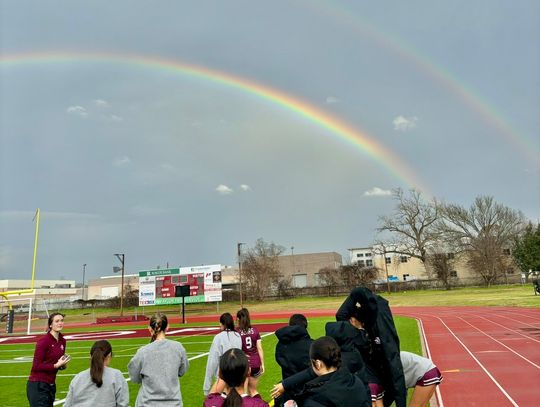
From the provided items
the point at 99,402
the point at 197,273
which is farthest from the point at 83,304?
the point at 99,402

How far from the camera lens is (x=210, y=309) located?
48.9 meters

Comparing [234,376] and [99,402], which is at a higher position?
[234,376]

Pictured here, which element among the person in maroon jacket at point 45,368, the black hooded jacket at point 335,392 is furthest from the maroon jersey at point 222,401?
the person in maroon jacket at point 45,368

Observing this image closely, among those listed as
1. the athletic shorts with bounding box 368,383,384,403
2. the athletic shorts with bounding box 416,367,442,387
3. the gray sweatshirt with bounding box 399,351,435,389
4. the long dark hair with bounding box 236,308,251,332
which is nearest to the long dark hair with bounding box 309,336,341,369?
the athletic shorts with bounding box 368,383,384,403

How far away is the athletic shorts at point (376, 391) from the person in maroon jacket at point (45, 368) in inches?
158

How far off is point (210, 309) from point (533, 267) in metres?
36.6

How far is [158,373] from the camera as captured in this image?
4.23m

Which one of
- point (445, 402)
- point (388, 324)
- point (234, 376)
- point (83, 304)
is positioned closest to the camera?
point (234, 376)

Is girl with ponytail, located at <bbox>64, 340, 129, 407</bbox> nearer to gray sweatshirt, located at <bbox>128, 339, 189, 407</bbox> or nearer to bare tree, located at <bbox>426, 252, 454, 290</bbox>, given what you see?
gray sweatshirt, located at <bbox>128, 339, 189, 407</bbox>

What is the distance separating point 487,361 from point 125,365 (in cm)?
1106

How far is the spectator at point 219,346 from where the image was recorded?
5.09 m

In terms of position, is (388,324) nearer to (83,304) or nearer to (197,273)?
(197,273)

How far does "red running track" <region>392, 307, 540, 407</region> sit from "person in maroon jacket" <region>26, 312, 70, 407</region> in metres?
6.29

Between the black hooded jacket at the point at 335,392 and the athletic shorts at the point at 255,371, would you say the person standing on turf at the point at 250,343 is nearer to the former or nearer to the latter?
the athletic shorts at the point at 255,371
